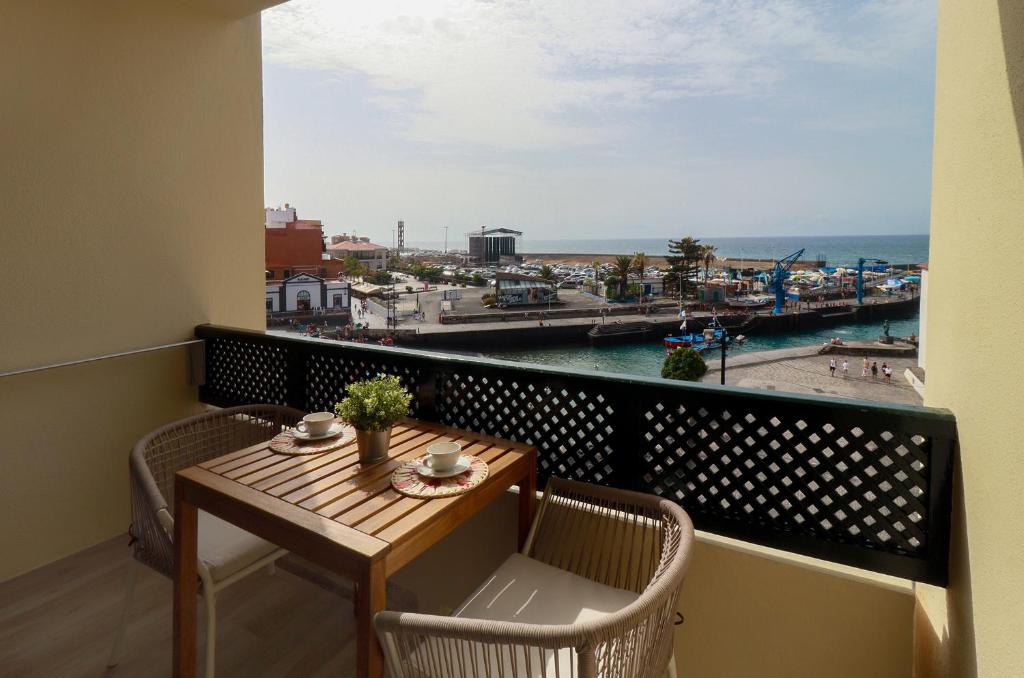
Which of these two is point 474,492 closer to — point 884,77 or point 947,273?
point 947,273

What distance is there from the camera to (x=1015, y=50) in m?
1.06

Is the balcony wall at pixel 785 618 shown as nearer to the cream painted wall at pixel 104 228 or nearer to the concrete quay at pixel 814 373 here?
the cream painted wall at pixel 104 228

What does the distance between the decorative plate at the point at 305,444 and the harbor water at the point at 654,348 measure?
16548 millimetres

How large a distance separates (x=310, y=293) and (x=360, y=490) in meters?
9.05

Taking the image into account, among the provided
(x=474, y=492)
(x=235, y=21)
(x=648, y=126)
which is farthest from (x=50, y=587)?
(x=648, y=126)

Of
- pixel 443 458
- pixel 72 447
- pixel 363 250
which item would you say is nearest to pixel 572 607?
pixel 443 458

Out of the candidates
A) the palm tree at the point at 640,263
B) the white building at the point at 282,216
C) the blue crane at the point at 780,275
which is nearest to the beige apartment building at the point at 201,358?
the white building at the point at 282,216

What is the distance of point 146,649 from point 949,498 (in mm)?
2522

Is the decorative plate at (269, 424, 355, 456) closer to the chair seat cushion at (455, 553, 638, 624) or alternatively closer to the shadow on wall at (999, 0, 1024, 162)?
the chair seat cushion at (455, 553, 638, 624)

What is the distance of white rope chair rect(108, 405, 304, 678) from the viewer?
1558mm

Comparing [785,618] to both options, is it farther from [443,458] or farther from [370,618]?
[370,618]

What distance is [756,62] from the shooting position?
1240 inches

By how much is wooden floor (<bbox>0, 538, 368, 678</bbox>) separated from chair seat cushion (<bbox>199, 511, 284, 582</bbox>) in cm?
42

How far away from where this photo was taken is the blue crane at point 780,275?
18828mm
